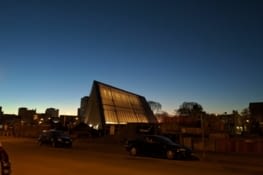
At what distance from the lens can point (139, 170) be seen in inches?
704

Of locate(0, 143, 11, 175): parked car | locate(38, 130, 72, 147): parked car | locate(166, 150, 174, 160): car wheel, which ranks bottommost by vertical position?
locate(166, 150, 174, 160): car wheel

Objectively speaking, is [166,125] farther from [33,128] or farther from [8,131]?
[8,131]

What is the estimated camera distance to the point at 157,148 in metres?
26.5

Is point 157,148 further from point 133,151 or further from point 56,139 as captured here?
point 56,139

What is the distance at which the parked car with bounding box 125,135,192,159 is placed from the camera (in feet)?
83.2

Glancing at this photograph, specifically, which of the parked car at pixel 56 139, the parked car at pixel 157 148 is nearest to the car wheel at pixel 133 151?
the parked car at pixel 157 148

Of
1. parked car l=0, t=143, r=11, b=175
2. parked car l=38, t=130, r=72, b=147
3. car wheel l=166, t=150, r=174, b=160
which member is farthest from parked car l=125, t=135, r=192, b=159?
parked car l=0, t=143, r=11, b=175

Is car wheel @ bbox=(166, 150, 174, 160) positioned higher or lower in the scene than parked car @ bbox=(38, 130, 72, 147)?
lower

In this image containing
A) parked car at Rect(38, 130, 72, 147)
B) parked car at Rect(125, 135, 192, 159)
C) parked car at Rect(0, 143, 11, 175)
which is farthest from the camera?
parked car at Rect(38, 130, 72, 147)

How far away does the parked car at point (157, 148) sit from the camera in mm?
25359

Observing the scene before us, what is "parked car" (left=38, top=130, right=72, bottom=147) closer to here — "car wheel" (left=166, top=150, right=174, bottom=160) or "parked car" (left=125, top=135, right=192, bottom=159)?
"parked car" (left=125, top=135, right=192, bottom=159)

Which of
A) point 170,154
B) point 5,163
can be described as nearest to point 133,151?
point 170,154

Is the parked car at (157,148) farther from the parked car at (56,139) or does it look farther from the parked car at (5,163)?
the parked car at (5,163)

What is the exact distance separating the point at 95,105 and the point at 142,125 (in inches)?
1224
